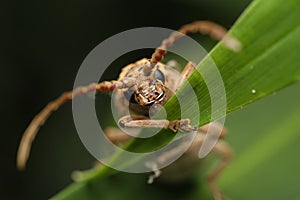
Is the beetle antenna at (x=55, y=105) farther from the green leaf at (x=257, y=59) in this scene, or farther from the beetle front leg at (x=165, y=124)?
the green leaf at (x=257, y=59)

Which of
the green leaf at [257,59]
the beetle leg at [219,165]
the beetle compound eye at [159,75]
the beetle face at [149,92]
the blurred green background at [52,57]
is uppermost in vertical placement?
the blurred green background at [52,57]

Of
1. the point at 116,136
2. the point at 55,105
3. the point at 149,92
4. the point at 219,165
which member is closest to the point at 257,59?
the point at 149,92

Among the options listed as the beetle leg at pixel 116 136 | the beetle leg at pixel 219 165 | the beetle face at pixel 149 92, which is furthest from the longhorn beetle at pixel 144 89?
the beetle leg at pixel 116 136

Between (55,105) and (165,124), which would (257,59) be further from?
(55,105)

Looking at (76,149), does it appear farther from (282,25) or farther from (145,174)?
(282,25)

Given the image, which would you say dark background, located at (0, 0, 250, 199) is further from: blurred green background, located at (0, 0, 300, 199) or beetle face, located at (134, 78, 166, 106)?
beetle face, located at (134, 78, 166, 106)

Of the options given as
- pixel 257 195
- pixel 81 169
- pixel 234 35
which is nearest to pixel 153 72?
pixel 234 35
